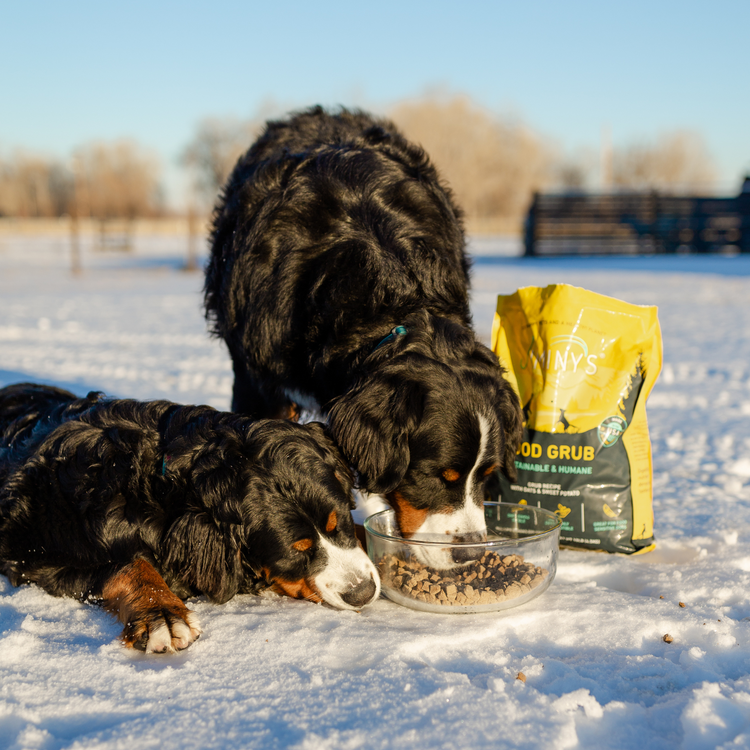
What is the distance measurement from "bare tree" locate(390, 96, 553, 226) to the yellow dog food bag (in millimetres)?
37995

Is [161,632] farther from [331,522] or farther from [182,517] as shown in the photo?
[331,522]

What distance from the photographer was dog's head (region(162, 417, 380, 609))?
2346 millimetres

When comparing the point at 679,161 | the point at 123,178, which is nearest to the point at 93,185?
the point at 123,178

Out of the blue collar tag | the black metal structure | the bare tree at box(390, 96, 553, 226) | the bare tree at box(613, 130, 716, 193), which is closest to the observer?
the blue collar tag

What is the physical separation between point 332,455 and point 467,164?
4422 cm

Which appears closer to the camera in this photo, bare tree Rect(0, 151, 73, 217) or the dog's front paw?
the dog's front paw

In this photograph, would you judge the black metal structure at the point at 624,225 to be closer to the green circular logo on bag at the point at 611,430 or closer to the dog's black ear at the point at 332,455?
the green circular logo on bag at the point at 611,430

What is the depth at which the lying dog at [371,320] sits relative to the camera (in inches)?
104

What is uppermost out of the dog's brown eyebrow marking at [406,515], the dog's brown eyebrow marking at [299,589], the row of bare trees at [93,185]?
the row of bare trees at [93,185]

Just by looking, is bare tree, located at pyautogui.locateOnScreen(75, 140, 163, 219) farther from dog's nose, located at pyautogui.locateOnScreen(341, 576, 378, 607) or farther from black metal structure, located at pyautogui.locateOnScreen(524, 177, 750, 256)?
dog's nose, located at pyautogui.locateOnScreen(341, 576, 378, 607)

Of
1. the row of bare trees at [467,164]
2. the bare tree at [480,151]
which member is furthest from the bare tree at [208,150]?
the bare tree at [480,151]

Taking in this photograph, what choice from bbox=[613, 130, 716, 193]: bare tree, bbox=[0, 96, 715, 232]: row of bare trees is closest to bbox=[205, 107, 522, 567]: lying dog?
bbox=[0, 96, 715, 232]: row of bare trees

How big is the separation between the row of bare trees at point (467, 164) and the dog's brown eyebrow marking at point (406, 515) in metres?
20.0

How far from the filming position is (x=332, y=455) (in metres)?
Result: 2.63
